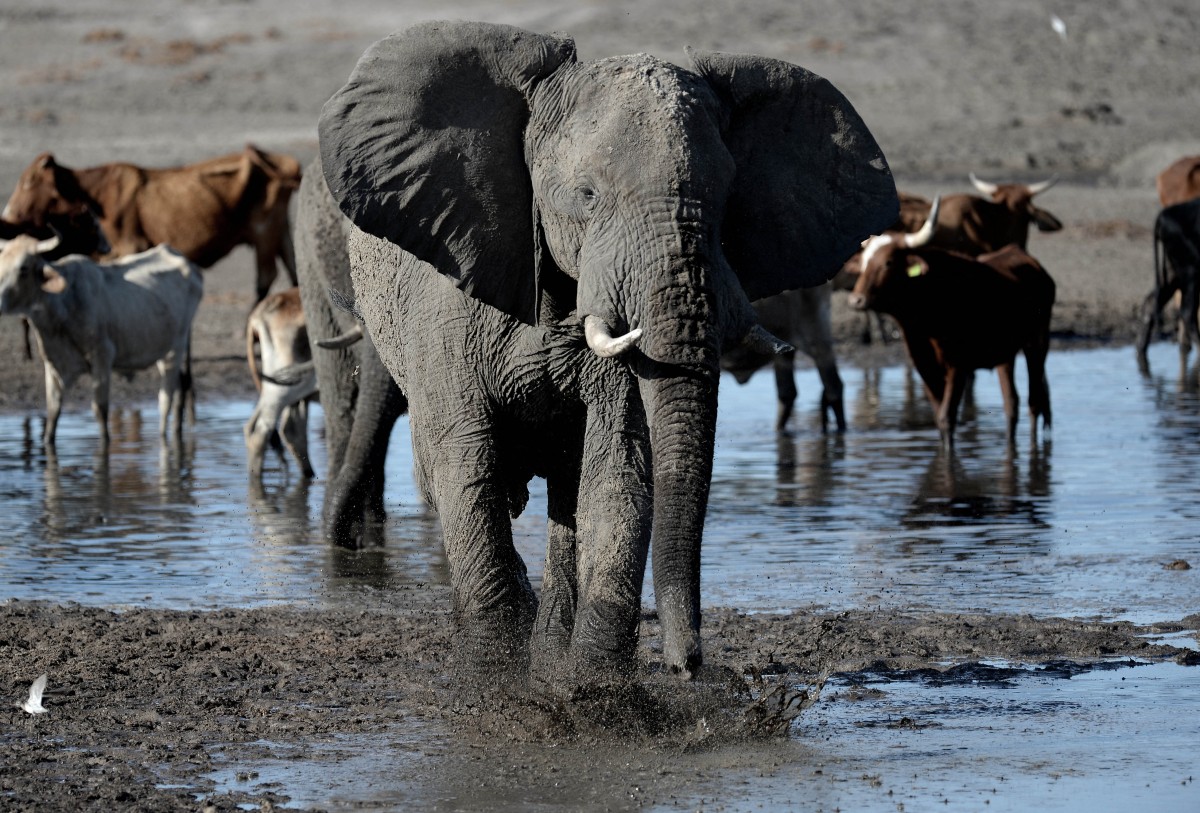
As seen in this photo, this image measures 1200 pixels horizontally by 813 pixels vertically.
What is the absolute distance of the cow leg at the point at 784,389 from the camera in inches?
544

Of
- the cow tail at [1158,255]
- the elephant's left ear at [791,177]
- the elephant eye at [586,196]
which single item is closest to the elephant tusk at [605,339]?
the elephant eye at [586,196]

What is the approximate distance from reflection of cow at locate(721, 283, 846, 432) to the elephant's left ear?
7.48m

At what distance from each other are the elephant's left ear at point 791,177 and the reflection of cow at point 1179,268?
39.5 ft

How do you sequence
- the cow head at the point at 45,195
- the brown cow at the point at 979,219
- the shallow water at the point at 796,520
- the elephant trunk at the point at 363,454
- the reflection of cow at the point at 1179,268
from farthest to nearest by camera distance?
1. the cow head at the point at 45,195
2. the brown cow at the point at 979,219
3. the reflection of cow at the point at 1179,268
4. the elephant trunk at the point at 363,454
5. the shallow water at the point at 796,520

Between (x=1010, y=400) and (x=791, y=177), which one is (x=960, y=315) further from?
(x=791, y=177)

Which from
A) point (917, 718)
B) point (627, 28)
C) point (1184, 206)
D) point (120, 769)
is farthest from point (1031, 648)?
point (627, 28)

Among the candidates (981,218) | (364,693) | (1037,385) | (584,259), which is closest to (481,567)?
(364,693)

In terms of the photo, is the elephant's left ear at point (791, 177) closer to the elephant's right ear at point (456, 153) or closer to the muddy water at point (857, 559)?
the elephant's right ear at point (456, 153)

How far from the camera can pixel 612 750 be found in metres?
5.64

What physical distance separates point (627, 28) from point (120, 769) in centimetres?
3791

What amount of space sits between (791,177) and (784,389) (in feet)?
26.6

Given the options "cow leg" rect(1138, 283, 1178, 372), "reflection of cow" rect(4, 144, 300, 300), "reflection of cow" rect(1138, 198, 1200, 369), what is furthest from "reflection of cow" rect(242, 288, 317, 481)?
"reflection of cow" rect(1138, 198, 1200, 369)

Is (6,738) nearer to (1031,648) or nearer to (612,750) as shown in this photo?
(612,750)

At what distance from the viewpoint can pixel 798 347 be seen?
563 inches
